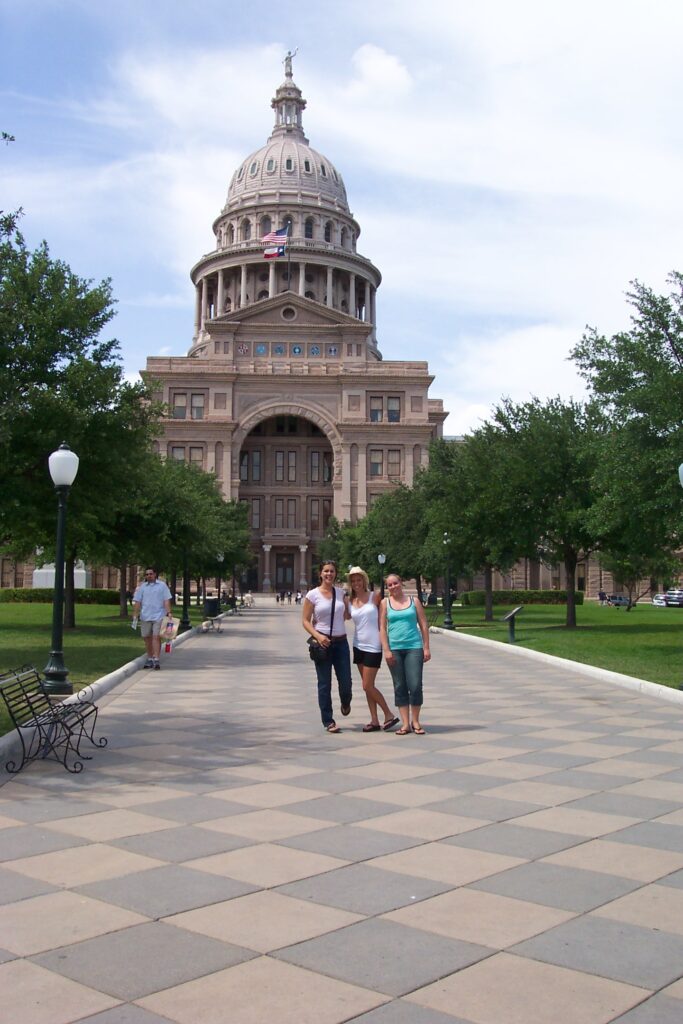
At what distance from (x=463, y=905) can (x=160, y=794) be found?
136 inches

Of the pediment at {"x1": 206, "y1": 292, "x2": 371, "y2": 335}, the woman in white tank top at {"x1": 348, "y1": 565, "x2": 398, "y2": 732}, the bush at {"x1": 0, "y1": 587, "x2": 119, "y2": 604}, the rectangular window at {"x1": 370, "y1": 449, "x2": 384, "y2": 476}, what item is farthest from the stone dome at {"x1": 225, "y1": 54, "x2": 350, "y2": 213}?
the woman in white tank top at {"x1": 348, "y1": 565, "x2": 398, "y2": 732}

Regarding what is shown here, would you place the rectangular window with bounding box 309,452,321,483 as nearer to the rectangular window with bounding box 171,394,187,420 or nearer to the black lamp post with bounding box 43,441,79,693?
the rectangular window with bounding box 171,394,187,420

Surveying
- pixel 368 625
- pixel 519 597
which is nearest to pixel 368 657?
pixel 368 625

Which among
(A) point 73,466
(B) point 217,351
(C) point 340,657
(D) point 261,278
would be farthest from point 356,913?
(D) point 261,278

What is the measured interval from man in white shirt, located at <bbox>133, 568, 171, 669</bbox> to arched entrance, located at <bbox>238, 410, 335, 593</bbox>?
254 ft

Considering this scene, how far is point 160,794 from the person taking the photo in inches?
319

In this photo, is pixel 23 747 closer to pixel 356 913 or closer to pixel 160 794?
pixel 160 794

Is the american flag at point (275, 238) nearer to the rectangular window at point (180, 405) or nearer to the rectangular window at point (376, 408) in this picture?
the rectangular window at point (180, 405)

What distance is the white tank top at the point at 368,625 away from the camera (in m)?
11.8

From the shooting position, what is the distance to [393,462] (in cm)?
9419

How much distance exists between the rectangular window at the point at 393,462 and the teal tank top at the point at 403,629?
269ft

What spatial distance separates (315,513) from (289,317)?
63.4 ft

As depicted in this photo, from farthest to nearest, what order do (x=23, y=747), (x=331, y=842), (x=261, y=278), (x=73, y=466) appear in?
1. (x=261, y=278)
2. (x=73, y=466)
3. (x=23, y=747)
4. (x=331, y=842)

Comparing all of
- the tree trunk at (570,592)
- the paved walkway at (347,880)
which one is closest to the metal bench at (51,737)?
the paved walkway at (347,880)
